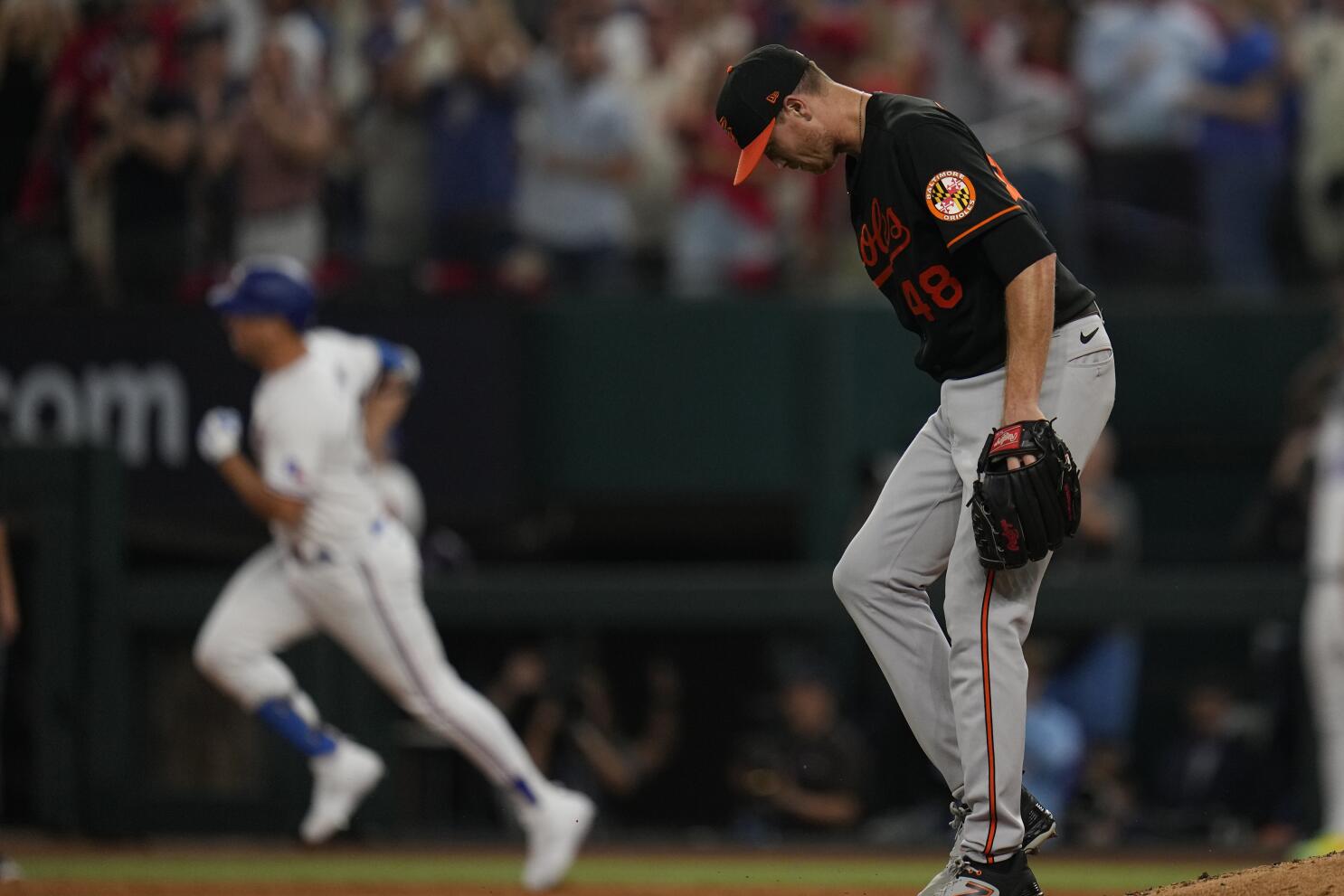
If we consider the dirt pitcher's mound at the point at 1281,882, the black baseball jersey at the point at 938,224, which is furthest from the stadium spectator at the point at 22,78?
the dirt pitcher's mound at the point at 1281,882

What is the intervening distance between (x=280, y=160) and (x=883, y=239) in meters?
6.26

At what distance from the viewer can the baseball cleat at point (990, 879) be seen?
4.71 metres

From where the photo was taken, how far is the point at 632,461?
10.8 meters

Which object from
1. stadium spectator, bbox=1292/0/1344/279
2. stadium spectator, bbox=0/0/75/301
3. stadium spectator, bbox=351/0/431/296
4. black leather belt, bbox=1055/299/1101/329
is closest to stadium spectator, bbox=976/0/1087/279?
stadium spectator, bbox=1292/0/1344/279

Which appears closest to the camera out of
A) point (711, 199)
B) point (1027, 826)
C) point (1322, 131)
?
point (1027, 826)

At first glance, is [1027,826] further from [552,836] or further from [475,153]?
[475,153]

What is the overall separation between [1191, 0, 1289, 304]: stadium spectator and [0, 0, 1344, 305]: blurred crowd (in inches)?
0.6

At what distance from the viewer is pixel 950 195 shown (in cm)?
464

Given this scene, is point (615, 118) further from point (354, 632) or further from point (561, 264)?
point (354, 632)

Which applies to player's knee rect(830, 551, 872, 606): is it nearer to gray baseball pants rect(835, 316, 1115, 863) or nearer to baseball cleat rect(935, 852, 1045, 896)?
gray baseball pants rect(835, 316, 1115, 863)

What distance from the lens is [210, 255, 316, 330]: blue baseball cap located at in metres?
7.20

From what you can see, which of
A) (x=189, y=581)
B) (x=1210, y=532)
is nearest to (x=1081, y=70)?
(x=1210, y=532)

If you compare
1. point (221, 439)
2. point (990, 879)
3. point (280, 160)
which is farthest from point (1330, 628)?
point (280, 160)

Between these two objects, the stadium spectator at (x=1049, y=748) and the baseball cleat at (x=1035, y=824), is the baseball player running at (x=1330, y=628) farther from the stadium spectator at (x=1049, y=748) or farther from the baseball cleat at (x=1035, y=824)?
the baseball cleat at (x=1035, y=824)
